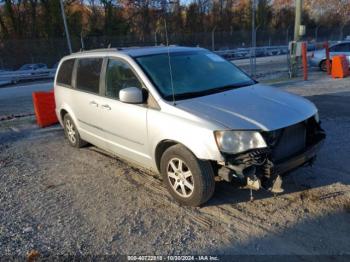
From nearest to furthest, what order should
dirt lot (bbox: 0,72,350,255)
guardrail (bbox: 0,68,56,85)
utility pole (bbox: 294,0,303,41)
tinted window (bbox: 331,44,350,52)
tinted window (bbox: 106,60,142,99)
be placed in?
dirt lot (bbox: 0,72,350,255)
tinted window (bbox: 106,60,142,99)
utility pole (bbox: 294,0,303,41)
tinted window (bbox: 331,44,350,52)
guardrail (bbox: 0,68,56,85)

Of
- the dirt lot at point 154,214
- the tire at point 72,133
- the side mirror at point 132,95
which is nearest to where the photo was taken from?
the dirt lot at point 154,214

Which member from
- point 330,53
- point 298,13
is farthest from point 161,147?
point 330,53

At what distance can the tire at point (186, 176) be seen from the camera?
12.2 ft

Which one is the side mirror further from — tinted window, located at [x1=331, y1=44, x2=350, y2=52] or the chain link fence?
the chain link fence

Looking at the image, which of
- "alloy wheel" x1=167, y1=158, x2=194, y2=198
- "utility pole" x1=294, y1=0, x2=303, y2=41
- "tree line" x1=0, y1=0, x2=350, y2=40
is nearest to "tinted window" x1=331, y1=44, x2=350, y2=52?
"utility pole" x1=294, y1=0, x2=303, y2=41

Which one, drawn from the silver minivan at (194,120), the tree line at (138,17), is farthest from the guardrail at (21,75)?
the silver minivan at (194,120)

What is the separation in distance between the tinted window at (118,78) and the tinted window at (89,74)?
→ 30 centimetres

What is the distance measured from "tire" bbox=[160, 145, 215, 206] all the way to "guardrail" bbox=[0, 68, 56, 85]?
826 inches

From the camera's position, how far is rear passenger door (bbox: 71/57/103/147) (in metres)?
5.21

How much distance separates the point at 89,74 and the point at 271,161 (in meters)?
3.27

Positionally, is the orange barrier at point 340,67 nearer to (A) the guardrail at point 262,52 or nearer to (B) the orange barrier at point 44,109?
(B) the orange barrier at point 44,109

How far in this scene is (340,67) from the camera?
1310 cm

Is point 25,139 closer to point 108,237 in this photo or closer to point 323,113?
point 108,237

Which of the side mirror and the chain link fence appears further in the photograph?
the chain link fence
